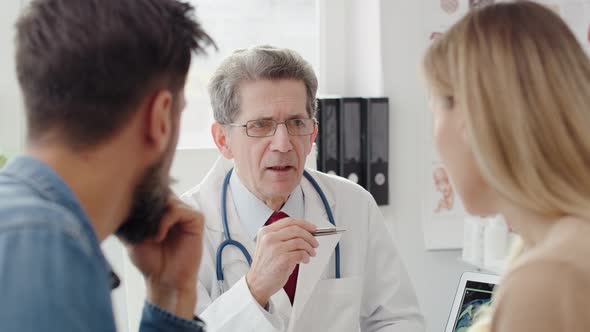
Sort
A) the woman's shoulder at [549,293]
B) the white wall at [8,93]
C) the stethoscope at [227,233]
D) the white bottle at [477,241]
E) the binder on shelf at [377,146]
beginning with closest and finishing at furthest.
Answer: the woman's shoulder at [549,293] → the stethoscope at [227,233] → the white wall at [8,93] → the white bottle at [477,241] → the binder on shelf at [377,146]

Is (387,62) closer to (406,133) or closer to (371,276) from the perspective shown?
(406,133)

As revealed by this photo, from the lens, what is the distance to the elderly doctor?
166cm

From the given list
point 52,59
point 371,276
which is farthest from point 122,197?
point 371,276

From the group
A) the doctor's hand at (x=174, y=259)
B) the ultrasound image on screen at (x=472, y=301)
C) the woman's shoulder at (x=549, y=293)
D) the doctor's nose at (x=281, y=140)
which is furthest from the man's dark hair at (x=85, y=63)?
the ultrasound image on screen at (x=472, y=301)

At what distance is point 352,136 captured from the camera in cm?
249

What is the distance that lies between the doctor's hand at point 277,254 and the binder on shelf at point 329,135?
0.97m

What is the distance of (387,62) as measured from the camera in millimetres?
2529

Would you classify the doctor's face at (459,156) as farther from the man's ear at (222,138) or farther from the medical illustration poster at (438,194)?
the medical illustration poster at (438,194)

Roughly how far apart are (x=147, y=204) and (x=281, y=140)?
76 centimetres

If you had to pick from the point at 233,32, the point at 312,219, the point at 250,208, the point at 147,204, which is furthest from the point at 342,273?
the point at 233,32

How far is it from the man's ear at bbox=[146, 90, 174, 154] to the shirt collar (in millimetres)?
849

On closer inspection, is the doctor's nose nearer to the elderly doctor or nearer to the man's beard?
the elderly doctor

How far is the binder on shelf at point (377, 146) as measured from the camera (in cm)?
249

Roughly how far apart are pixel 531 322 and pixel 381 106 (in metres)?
1.76
